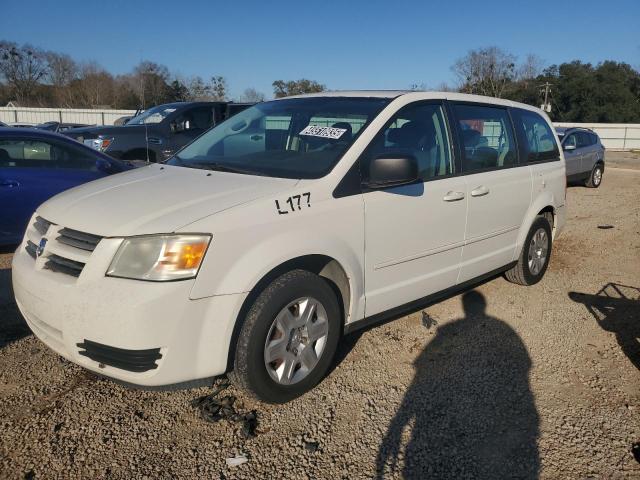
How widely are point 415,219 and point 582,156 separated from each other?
36.7 feet

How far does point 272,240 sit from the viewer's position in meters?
2.89

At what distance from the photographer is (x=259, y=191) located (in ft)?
9.91

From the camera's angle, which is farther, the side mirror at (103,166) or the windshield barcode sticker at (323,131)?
the side mirror at (103,166)

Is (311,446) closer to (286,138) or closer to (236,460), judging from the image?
(236,460)

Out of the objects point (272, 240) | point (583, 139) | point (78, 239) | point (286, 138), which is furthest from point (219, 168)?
point (583, 139)

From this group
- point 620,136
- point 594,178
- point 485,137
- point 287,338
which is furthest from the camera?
point 620,136

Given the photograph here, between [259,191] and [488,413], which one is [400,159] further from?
[488,413]

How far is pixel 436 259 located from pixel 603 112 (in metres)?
54.0

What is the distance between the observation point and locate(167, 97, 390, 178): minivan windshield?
3.44m

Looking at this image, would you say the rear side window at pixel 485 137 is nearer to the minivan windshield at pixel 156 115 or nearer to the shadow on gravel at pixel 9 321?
the shadow on gravel at pixel 9 321

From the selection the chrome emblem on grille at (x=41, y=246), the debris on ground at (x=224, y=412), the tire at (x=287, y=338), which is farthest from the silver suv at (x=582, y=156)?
the chrome emblem on grille at (x=41, y=246)

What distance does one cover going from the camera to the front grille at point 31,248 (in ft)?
10.4

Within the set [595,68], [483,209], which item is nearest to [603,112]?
[595,68]

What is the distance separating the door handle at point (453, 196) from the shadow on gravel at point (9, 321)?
3277 mm
